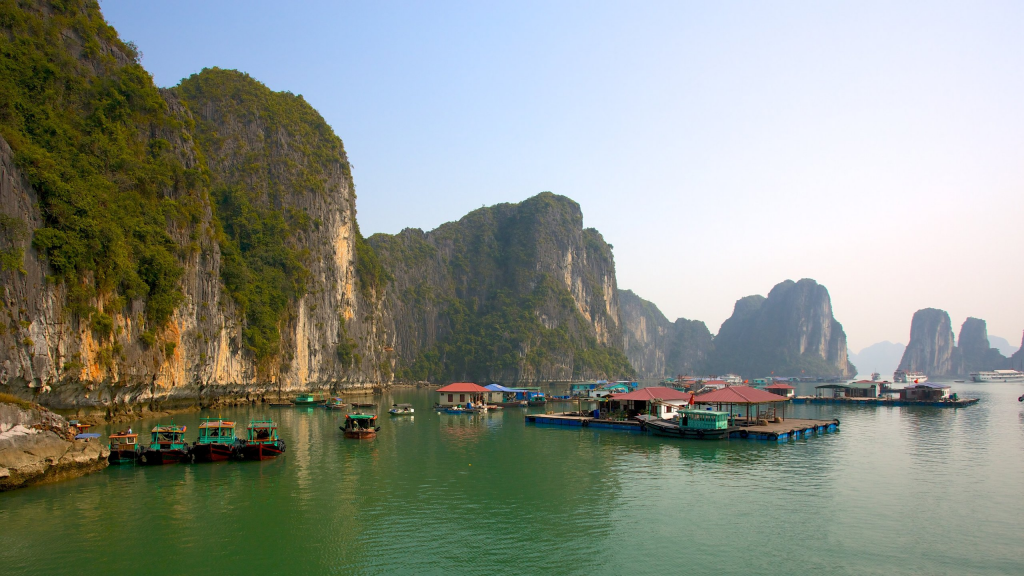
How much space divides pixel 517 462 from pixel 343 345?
63051 mm

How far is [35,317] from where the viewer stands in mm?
31797

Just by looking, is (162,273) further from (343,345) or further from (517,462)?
(343,345)

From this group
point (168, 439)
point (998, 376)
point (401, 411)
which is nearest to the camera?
point (168, 439)

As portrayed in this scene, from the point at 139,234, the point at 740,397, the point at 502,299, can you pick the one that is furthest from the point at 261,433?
the point at 502,299

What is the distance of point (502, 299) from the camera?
16288cm

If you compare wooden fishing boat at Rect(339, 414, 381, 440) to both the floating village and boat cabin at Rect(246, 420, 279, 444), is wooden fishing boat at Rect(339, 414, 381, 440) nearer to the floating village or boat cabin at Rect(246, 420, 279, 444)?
the floating village

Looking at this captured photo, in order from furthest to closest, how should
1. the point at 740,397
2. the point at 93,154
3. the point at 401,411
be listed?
1. the point at 401,411
2. the point at 740,397
3. the point at 93,154

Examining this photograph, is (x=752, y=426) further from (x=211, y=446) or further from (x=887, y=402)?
(x=887, y=402)

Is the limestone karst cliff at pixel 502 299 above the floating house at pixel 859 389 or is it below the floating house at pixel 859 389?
above

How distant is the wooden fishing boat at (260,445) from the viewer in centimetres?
2995

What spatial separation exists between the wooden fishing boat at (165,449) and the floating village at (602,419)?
40 mm

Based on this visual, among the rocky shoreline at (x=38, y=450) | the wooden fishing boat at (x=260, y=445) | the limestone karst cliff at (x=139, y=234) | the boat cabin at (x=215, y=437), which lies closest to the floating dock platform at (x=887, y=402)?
the limestone karst cliff at (x=139, y=234)

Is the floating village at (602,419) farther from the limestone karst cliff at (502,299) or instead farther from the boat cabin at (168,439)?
the limestone karst cliff at (502,299)

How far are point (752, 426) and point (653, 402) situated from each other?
711cm
